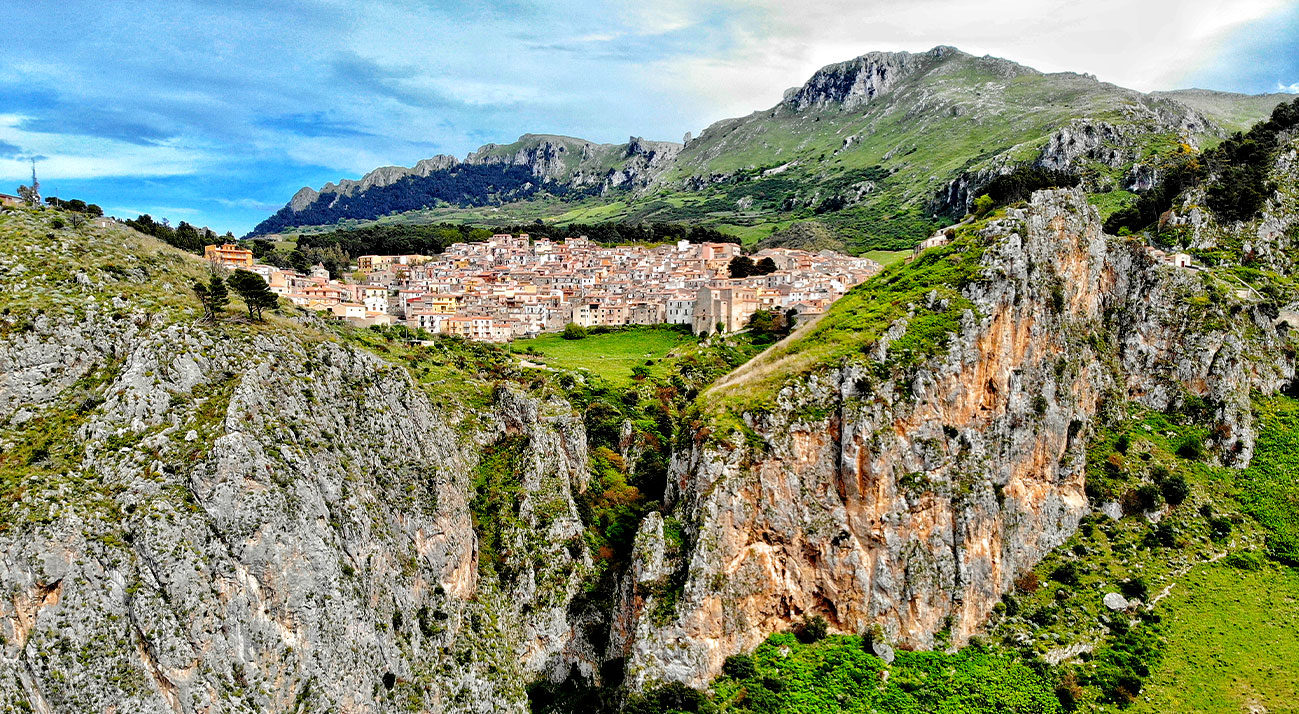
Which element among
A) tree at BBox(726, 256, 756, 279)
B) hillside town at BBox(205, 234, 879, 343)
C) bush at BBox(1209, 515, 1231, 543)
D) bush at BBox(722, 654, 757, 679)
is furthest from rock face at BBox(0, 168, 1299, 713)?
tree at BBox(726, 256, 756, 279)

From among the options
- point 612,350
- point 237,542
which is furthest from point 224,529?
point 612,350

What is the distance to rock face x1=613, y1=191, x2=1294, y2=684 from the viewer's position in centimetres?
4972

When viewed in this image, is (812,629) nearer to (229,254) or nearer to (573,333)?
(573,333)

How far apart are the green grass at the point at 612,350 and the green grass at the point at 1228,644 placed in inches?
1859

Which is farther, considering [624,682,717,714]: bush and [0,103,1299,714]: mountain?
[624,682,717,714]: bush

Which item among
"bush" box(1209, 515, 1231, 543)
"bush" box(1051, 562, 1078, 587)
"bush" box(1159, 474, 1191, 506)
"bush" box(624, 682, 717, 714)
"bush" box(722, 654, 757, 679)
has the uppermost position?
"bush" box(1159, 474, 1191, 506)

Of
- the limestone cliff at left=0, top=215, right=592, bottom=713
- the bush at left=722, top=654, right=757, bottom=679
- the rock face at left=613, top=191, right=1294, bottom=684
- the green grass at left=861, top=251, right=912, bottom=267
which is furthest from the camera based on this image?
the green grass at left=861, top=251, right=912, bottom=267

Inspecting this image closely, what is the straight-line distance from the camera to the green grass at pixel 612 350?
80.0 m

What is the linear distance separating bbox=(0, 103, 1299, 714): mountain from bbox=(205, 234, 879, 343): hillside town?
26.5 metres

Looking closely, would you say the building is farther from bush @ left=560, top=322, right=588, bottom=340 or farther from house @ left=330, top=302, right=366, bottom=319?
bush @ left=560, top=322, right=588, bottom=340

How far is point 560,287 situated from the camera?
12638cm

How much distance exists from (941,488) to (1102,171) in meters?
117

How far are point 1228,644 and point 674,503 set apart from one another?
37.4 metres

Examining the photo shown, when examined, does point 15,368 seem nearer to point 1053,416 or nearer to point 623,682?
point 623,682
